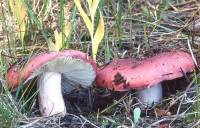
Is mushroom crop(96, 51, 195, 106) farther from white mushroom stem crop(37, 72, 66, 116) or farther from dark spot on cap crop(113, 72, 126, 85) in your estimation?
white mushroom stem crop(37, 72, 66, 116)

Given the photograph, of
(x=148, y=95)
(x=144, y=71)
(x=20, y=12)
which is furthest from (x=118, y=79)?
(x=20, y=12)

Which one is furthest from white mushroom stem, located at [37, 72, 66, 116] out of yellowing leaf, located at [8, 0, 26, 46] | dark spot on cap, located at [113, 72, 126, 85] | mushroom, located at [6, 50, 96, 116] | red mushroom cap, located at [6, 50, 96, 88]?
yellowing leaf, located at [8, 0, 26, 46]

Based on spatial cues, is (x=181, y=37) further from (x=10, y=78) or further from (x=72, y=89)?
(x=10, y=78)

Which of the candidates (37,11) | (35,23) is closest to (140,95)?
(35,23)

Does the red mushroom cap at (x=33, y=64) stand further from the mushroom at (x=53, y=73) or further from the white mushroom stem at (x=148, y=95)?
the white mushroom stem at (x=148, y=95)

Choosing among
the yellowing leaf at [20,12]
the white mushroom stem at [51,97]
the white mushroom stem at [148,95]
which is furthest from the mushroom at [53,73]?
the yellowing leaf at [20,12]

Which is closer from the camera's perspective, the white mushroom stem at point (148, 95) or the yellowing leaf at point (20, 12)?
the white mushroom stem at point (148, 95)
